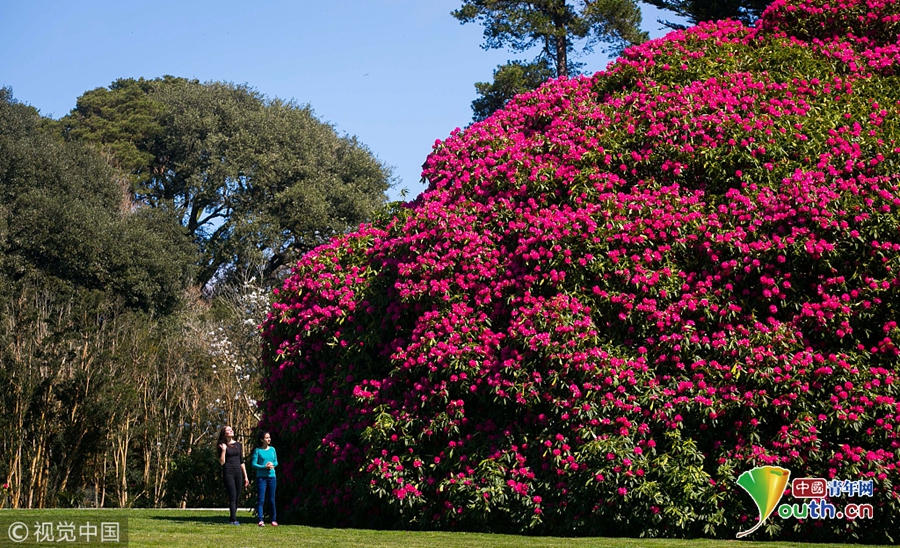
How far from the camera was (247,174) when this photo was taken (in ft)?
121

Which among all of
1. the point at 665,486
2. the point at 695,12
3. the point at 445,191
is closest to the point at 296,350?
the point at 445,191

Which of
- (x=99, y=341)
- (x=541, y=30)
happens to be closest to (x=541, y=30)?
(x=541, y=30)

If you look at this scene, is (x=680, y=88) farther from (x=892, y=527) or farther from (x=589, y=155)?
(x=892, y=527)

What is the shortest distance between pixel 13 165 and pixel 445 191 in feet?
72.3

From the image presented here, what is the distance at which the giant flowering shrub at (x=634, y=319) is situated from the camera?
10.0m

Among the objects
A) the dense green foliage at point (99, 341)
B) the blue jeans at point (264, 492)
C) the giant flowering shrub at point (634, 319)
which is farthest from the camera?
the dense green foliage at point (99, 341)

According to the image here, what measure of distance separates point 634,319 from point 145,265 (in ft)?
73.8

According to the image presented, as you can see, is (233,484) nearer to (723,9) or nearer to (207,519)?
(207,519)

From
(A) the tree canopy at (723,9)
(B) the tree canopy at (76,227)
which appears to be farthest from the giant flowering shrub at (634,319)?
(B) the tree canopy at (76,227)

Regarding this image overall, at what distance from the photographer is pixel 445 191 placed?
41.4 feet

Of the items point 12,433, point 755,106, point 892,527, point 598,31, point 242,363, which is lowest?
point 892,527

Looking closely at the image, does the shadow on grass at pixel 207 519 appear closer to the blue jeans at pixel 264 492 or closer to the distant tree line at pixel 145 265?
the blue jeans at pixel 264 492

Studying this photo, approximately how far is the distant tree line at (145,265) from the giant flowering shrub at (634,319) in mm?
8626

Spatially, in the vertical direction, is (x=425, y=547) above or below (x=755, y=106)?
below
